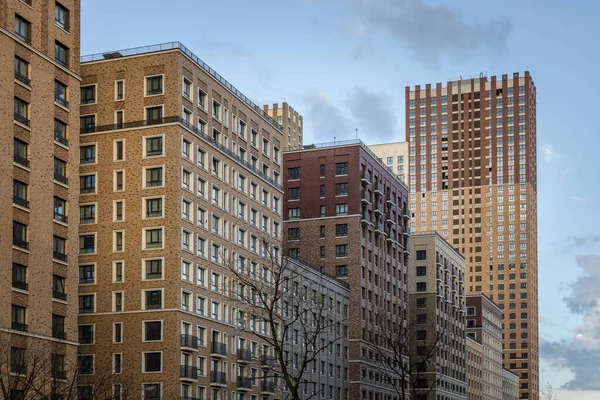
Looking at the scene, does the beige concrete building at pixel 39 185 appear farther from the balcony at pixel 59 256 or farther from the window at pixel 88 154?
the window at pixel 88 154

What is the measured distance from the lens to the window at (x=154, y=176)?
118 meters

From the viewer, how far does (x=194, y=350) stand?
11706 cm

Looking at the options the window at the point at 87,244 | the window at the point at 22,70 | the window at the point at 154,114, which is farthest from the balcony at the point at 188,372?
the window at the point at 22,70

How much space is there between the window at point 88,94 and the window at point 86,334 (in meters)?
24.6

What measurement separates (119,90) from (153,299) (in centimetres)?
2329

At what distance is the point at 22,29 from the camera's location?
99625mm

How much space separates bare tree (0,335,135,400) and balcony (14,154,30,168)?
15632 mm

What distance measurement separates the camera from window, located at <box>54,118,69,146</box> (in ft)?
341

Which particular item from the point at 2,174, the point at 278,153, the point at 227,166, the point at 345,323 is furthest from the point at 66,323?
the point at 345,323

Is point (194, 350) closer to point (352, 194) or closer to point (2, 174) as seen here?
point (2, 174)

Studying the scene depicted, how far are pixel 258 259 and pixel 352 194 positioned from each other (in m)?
39.8

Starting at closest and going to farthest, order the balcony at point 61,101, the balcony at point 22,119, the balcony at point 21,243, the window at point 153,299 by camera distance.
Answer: the balcony at point 21,243 < the balcony at point 22,119 < the balcony at point 61,101 < the window at point 153,299

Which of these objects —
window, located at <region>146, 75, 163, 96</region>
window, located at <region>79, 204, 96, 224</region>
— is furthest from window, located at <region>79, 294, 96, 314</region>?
window, located at <region>146, 75, 163, 96</region>

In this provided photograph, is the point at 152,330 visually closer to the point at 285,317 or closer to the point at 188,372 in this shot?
the point at 188,372
